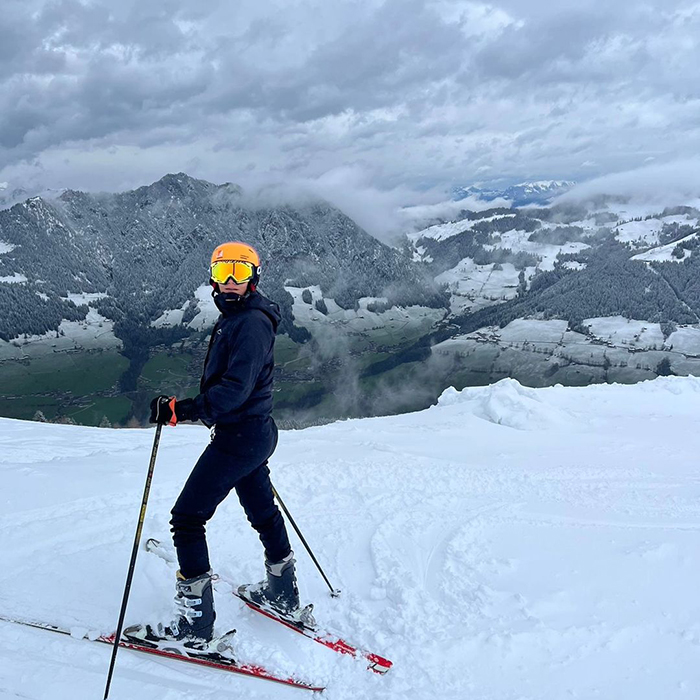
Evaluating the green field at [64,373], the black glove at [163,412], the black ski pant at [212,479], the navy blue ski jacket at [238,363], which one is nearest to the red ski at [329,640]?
the black ski pant at [212,479]

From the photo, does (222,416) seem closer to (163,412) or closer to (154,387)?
(163,412)

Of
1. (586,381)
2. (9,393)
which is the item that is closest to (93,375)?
(9,393)

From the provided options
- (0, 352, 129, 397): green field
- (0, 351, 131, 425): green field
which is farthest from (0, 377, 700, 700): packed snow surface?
(0, 352, 129, 397): green field

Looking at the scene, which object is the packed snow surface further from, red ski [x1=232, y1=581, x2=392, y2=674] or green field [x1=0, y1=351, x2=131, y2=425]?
green field [x1=0, y1=351, x2=131, y2=425]

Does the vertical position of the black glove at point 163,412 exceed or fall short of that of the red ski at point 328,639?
it exceeds it

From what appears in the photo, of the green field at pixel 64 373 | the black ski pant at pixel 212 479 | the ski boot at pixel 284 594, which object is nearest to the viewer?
the black ski pant at pixel 212 479

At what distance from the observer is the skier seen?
4488mm

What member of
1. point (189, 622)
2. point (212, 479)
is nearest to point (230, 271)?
point (212, 479)

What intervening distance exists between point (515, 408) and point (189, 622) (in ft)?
53.0

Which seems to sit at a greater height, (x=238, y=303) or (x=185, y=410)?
(x=238, y=303)

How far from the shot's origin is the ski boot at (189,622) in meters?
4.82

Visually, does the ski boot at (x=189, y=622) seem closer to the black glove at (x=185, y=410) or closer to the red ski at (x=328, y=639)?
the red ski at (x=328, y=639)

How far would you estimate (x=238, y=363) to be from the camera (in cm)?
441

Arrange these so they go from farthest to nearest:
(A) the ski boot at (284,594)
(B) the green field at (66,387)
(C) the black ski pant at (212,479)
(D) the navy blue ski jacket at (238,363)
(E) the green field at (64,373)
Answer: (E) the green field at (64,373), (B) the green field at (66,387), (A) the ski boot at (284,594), (C) the black ski pant at (212,479), (D) the navy blue ski jacket at (238,363)
